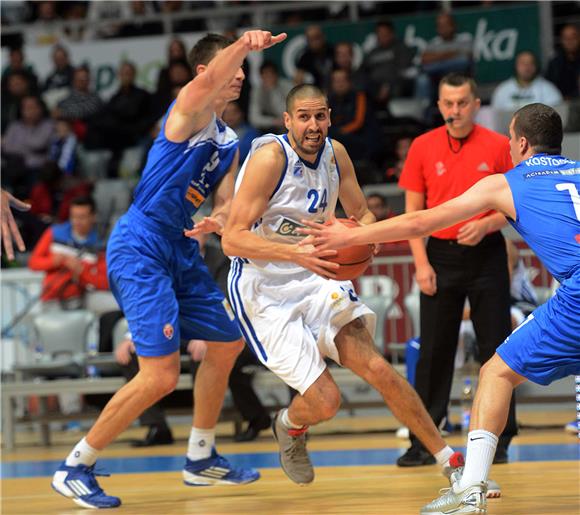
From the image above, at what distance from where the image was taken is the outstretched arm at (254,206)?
530 centimetres

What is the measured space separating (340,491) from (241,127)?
7418 mm

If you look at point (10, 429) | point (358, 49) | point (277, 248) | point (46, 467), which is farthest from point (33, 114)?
point (277, 248)

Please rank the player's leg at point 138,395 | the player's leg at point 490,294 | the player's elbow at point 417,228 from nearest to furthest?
the player's elbow at point 417,228 < the player's leg at point 138,395 < the player's leg at point 490,294

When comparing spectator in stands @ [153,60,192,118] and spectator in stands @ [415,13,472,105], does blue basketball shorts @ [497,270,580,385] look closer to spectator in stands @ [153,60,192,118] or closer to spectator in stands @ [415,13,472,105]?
spectator in stands @ [415,13,472,105]

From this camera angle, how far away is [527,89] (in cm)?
1212

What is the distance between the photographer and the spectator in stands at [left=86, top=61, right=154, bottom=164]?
1436 centimetres

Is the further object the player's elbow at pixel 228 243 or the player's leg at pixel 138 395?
the player's leg at pixel 138 395

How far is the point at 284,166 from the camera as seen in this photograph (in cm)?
559

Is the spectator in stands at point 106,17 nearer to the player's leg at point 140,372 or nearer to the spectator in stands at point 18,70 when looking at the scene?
the spectator in stands at point 18,70

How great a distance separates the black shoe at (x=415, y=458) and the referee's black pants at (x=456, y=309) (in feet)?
0.18

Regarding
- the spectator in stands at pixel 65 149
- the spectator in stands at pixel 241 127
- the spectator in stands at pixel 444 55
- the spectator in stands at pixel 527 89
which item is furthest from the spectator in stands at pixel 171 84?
the spectator in stands at pixel 527 89

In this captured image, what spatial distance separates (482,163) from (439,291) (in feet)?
2.56

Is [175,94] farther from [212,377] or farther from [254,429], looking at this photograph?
[212,377]

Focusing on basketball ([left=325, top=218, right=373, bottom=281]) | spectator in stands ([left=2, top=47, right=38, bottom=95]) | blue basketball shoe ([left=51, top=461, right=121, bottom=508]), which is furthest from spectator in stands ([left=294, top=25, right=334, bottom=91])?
basketball ([left=325, top=218, right=373, bottom=281])
